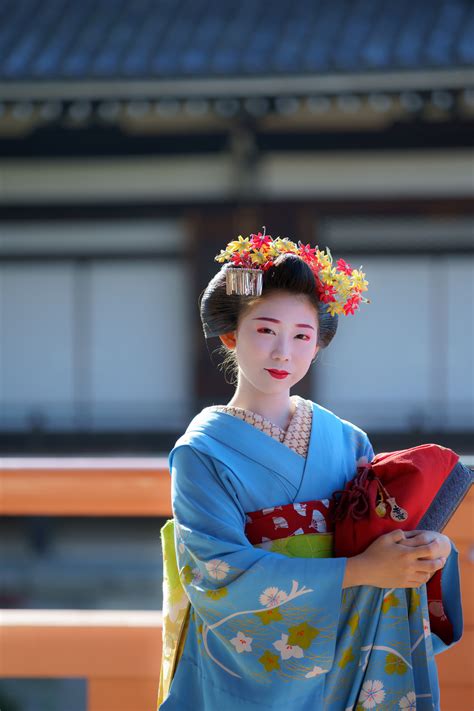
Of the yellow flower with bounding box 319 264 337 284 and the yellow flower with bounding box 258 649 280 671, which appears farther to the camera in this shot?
the yellow flower with bounding box 319 264 337 284

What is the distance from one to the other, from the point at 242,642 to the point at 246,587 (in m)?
0.12

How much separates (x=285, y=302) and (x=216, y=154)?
5.23 meters

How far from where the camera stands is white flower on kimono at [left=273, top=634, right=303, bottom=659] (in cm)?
163

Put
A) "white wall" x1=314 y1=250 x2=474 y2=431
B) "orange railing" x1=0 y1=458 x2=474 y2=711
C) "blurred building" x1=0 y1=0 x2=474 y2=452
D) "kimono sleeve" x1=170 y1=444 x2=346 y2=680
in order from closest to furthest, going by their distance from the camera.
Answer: "kimono sleeve" x1=170 y1=444 x2=346 y2=680
"orange railing" x1=0 y1=458 x2=474 y2=711
"blurred building" x1=0 y1=0 x2=474 y2=452
"white wall" x1=314 y1=250 x2=474 y2=431

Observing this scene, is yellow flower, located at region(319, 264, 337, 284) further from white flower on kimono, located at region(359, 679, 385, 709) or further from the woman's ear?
white flower on kimono, located at region(359, 679, 385, 709)

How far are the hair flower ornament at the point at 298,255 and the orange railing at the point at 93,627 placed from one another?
2.57ft

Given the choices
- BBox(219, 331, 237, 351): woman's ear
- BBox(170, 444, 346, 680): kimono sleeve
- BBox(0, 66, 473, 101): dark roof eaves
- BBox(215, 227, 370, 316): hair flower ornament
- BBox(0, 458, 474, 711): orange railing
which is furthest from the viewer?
BBox(0, 66, 473, 101): dark roof eaves

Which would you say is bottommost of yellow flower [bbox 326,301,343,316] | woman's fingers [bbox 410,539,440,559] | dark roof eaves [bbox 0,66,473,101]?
woman's fingers [bbox 410,539,440,559]

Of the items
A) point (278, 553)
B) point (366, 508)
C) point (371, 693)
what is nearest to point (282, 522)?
point (278, 553)

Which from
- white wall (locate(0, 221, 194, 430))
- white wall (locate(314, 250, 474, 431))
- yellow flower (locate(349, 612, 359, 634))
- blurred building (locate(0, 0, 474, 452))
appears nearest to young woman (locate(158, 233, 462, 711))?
yellow flower (locate(349, 612, 359, 634))

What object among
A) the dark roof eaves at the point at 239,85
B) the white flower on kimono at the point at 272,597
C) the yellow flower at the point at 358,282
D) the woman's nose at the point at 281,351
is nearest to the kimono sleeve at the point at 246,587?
the white flower on kimono at the point at 272,597

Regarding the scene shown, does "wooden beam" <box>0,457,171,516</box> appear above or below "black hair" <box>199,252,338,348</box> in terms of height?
below

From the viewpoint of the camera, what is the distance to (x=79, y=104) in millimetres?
6371

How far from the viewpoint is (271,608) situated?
1.62 metres
